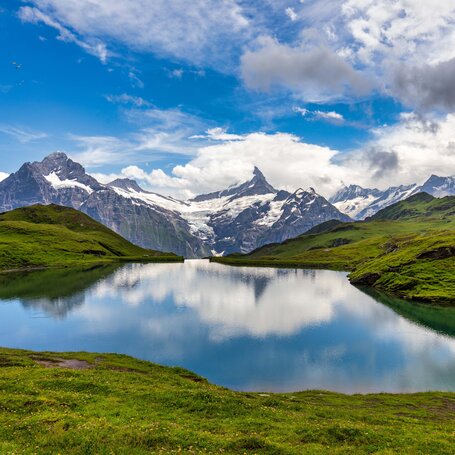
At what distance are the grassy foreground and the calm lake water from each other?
60.9 ft

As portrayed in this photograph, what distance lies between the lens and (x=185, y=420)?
31969mm

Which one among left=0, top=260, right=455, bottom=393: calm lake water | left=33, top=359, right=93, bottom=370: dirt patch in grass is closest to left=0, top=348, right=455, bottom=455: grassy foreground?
left=33, top=359, right=93, bottom=370: dirt patch in grass

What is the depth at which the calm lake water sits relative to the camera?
220 ft

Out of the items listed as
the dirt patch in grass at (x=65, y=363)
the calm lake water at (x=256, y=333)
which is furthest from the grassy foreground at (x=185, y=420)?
the calm lake water at (x=256, y=333)

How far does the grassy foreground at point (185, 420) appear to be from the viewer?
26.4 meters

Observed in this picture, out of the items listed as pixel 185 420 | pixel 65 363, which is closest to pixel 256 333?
pixel 65 363

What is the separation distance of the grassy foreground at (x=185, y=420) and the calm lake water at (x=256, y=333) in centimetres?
1855

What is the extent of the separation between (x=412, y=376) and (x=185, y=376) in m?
41.8

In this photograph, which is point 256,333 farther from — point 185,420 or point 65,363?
point 185,420

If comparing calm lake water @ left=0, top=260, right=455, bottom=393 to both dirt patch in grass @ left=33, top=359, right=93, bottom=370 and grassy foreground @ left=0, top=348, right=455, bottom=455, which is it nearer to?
dirt patch in grass @ left=33, top=359, right=93, bottom=370

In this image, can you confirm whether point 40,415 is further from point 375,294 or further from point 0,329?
point 375,294

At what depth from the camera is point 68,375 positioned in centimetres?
4469

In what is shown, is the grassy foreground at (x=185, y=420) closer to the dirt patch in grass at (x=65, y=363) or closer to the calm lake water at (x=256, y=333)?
the dirt patch in grass at (x=65, y=363)

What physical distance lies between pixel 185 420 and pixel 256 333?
6449 centimetres
